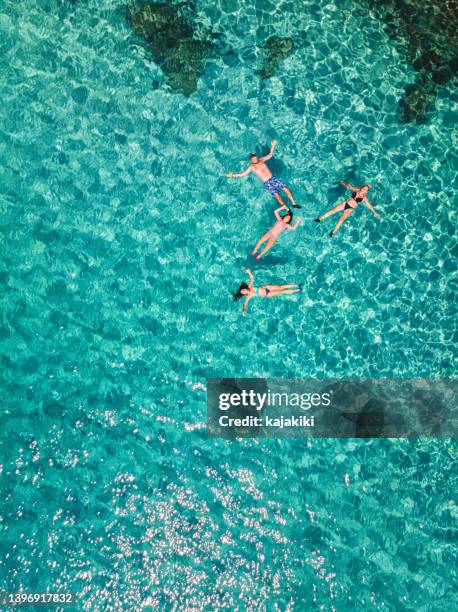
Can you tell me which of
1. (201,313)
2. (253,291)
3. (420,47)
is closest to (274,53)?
(420,47)

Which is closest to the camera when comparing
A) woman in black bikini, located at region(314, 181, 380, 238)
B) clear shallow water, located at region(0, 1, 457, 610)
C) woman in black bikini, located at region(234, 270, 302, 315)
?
clear shallow water, located at region(0, 1, 457, 610)

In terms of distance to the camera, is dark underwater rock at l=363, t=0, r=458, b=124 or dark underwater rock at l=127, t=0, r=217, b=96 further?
dark underwater rock at l=363, t=0, r=458, b=124

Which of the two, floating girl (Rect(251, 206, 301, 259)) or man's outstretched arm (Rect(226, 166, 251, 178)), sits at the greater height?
man's outstretched arm (Rect(226, 166, 251, 178))

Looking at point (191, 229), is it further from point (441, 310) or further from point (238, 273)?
point (441, 310)

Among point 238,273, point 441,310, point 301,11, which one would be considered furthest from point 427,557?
point 301,11

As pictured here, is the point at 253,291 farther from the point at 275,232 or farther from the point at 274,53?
the point at 274,53

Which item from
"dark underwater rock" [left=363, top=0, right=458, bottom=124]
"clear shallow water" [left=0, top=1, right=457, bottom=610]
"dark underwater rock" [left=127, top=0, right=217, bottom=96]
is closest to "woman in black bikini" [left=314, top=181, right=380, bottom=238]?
"clear shallow water" [left=0, top=1, right=457, bottom=610]

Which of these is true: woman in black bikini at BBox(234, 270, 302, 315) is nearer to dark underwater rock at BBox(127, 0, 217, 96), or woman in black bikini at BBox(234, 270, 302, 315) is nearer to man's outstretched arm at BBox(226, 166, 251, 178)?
man's outstretched arm at BBox(226, 166, 251, 178)

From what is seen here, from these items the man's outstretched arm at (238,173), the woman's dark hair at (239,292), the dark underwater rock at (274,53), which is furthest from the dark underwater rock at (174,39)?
the woman's dark hair at (239,292)
